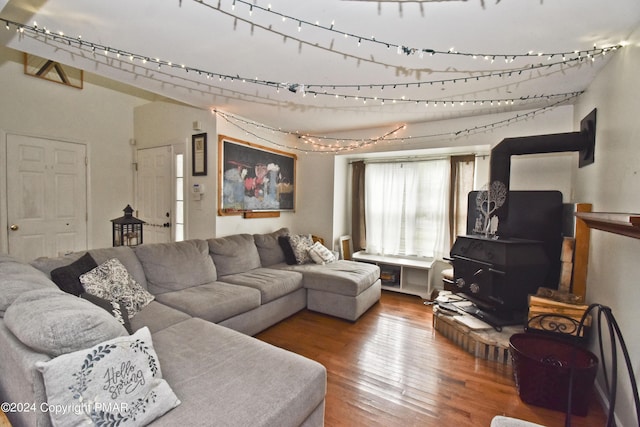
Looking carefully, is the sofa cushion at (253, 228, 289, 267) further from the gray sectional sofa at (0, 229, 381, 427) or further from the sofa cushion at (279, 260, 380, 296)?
the gray sectional sofa at (0, 229, 381, 427)

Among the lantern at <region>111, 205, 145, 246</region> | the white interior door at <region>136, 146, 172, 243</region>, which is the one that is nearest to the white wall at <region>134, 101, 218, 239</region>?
the white interior door at <region>136, 146, 172, 243</region>

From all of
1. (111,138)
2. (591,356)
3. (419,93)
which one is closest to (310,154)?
(419,93)

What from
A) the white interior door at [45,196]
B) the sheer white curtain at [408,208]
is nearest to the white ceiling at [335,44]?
the sheer white curtain at [408,208]

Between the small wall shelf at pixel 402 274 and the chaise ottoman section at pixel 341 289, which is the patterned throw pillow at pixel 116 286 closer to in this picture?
the chaise ottoman section at pixel 341 289

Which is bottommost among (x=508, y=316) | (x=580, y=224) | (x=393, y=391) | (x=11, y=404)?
(x=393, y=391)

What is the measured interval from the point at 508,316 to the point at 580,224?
3.29 feet

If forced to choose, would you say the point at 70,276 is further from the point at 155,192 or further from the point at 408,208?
the point at 408,208

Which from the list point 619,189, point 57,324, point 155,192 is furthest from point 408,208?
point 57,324

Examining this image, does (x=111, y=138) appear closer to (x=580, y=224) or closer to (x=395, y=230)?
(x=395, y=230)

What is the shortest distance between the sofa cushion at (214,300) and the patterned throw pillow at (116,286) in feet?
0.71

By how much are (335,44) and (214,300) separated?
2.17 metres

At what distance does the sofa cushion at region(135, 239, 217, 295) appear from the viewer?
2.52m

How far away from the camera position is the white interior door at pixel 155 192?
162 inches

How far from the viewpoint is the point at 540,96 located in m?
2.79
